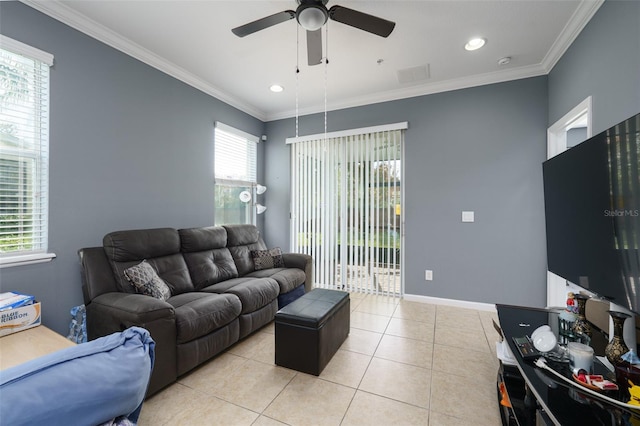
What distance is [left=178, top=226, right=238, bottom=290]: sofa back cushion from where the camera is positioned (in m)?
2.96

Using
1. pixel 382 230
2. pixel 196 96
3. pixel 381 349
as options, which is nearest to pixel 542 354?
pixel 381 349

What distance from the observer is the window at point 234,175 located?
4008mm

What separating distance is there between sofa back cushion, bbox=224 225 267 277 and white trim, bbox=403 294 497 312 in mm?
2287

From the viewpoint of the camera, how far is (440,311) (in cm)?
344

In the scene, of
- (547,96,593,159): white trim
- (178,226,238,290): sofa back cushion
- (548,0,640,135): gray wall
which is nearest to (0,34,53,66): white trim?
(178,226,238,290): sofa back cushion

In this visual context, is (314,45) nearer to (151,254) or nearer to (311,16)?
(311,16)

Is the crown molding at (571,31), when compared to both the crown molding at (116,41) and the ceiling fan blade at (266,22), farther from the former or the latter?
the crown molding at (116,41)

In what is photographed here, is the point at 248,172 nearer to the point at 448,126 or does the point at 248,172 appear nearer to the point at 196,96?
the point at 196,96

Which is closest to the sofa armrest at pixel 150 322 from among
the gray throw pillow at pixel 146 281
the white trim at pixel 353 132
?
the gray throw pillow at pixel 146 281

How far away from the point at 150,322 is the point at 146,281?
26.2 inches

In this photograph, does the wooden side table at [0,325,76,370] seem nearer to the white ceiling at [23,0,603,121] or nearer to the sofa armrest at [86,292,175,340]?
the sofa armrest at [86,292,175,340]

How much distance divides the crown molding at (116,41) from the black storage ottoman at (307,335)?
303 centimetres

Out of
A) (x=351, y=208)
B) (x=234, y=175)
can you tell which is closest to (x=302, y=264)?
(x=351, y=208)

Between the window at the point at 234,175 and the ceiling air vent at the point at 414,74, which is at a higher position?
the ceiling air vent at the point at 414,74
